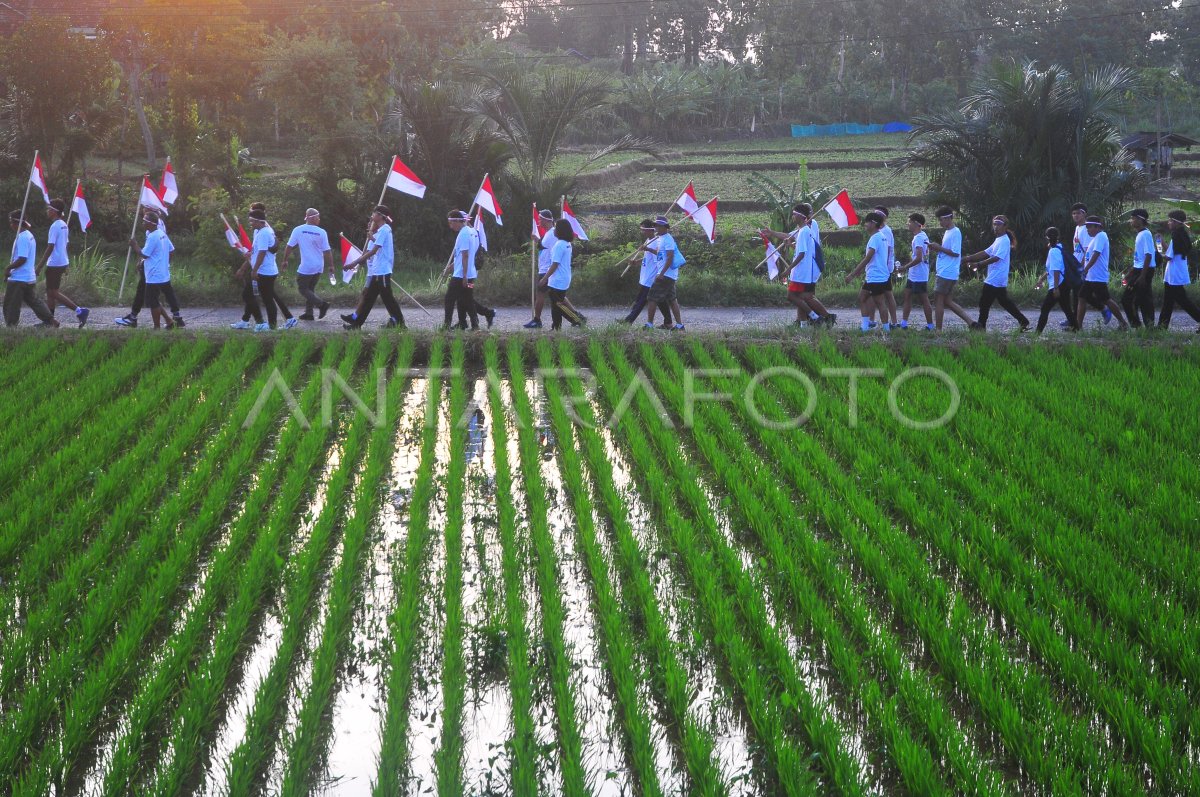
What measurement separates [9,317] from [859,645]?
9.93m

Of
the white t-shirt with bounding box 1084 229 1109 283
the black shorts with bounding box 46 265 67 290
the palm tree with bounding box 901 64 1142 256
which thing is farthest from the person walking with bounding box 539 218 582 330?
the palm tree with bounding box 901 64 1142 256

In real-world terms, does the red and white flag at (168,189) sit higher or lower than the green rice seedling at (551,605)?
higher

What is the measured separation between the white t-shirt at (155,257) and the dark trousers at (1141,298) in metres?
9.65

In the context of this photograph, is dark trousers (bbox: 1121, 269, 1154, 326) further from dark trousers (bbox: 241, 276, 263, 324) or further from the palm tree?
dark trousers (bbox: 241, 276, 263, 324)

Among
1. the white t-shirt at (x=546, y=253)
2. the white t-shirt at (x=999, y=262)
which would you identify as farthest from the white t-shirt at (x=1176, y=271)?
the white t-shirt at (x=546, y=253)

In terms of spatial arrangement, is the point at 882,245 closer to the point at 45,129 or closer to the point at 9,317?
the point at 9,317

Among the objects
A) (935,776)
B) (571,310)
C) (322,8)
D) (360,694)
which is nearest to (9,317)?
(571,310)

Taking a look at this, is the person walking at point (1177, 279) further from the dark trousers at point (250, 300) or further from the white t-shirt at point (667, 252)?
A: the dark trousers at point (250, 300)

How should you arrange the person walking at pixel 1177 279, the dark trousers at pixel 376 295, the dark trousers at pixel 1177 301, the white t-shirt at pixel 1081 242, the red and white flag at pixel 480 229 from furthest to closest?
1. the red and white flag at pixel 480 229
2. the white t-shirt at pixel 1081 242
3. the dark trousers at pixel 376 295
4. the dark trousers at pixel 1177 301
5. the person walking at pixel 1177 279

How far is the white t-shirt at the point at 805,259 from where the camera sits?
11.4 m

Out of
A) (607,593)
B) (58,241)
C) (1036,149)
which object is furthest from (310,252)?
(1036,149)

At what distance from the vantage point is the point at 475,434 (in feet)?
28.2

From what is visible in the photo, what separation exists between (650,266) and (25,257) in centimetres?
618

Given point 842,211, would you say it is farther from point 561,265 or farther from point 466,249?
point 466,249
